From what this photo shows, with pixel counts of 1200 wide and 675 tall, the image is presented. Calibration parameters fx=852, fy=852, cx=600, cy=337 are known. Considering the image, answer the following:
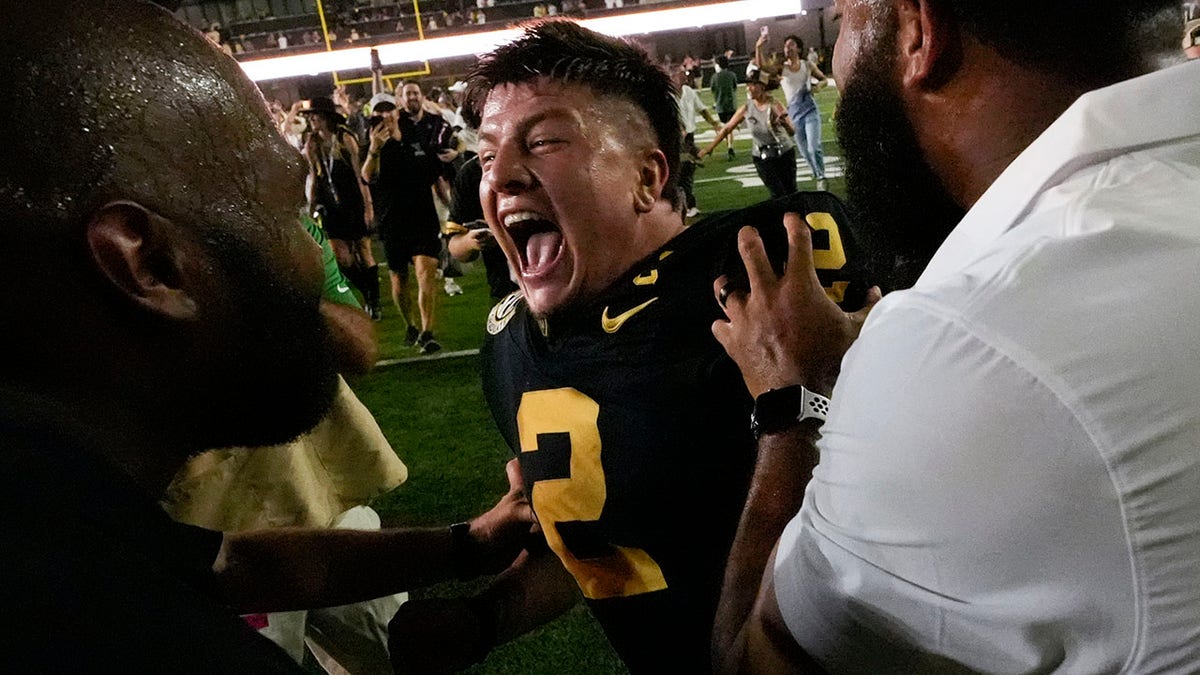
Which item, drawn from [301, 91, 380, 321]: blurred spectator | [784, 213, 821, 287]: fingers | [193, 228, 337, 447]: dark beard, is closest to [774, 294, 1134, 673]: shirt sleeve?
[784, 213, 821, 287]: fingers

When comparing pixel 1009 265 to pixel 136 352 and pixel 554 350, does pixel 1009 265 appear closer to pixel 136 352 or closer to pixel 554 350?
pixel 136 352

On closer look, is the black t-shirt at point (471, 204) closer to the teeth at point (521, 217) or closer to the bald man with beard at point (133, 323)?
the teeth at point (521, 217)

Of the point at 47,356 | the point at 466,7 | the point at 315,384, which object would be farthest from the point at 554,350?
the point at 466,7

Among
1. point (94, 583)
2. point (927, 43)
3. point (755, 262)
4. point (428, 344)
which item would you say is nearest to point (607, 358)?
point (755, 262)

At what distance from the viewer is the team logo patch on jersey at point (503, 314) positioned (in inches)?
85.5

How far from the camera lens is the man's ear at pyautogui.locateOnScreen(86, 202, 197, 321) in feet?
3.16

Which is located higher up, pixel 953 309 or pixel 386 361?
pixel 953 309

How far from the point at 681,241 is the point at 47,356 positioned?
1.18 metres

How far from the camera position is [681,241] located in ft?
5.89

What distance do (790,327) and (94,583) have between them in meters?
1.05

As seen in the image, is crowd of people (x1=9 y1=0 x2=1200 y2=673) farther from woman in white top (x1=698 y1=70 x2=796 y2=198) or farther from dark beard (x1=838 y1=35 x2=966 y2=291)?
woman in white top (x1=698 y1=70 x2=796 y2=198)

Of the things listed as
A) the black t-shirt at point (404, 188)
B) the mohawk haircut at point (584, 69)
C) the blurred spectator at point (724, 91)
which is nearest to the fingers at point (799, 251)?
the mohawk haircut at point (584, 69)

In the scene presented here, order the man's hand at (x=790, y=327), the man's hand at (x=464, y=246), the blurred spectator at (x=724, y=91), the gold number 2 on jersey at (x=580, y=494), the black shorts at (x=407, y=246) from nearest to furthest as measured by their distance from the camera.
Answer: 1. the man's hand at (x=790, y=327)
2. the gold number 2 on jersey at (x=580, y=494)
3. the man's hand at (x=464, y=246)
4. the black shorts at (x=407, y=246)
5. the blurred spectator at (x=724, y=91)

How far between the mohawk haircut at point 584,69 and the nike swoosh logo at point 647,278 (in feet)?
1.30
